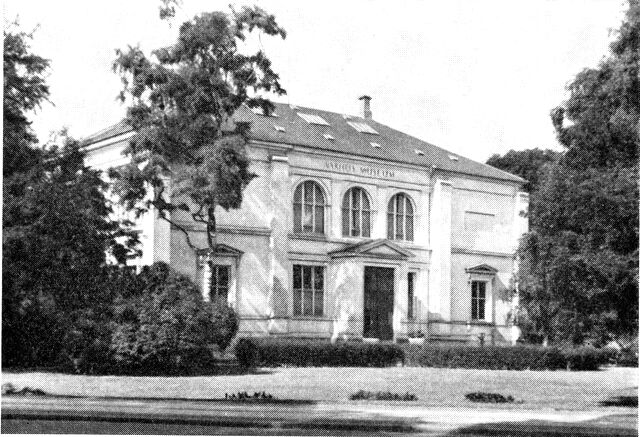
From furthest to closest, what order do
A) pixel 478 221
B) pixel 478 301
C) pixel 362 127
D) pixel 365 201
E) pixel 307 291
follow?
pixel 478 221, pixel 478 301, pixel 362 127, pixel 365 201, pixel 307 291

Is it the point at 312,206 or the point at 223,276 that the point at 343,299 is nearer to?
the point at 312,206

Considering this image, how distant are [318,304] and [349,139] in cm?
752

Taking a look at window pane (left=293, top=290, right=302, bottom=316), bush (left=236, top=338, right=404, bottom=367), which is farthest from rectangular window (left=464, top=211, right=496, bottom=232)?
bush (left=236, top=338, right=404, bottom=367)

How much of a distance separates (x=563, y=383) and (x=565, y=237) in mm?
10863

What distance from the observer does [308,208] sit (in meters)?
41.8

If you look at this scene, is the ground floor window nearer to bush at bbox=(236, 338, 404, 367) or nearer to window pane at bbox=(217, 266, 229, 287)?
window pane at bbox=(217, 266, 229, 287)

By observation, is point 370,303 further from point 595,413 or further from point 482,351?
point 595,413

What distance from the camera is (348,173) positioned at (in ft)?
140

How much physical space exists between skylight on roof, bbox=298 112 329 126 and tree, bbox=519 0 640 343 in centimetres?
2528

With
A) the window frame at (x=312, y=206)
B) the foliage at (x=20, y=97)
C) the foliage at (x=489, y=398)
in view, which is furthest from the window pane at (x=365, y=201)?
the foliage at (x=20, y=97)

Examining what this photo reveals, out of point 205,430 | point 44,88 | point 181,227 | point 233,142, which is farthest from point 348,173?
point 205,430

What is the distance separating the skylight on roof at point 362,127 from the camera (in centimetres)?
4562

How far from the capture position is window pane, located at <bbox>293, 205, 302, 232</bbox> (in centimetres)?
4138

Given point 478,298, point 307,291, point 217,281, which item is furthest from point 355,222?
point 478,298
